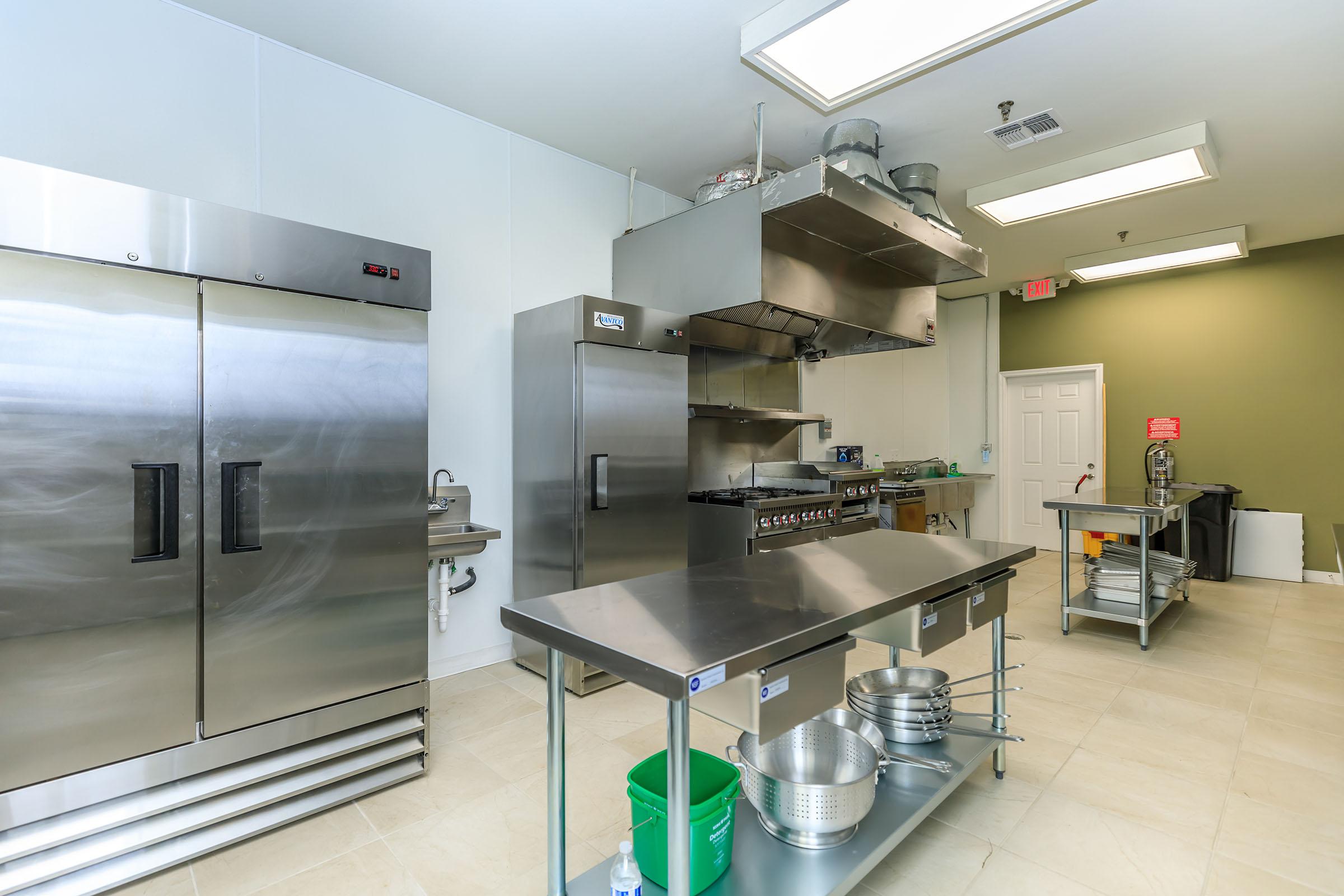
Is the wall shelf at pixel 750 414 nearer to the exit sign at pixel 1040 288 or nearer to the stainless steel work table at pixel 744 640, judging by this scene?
the stainless steel work table at pixel 744 640

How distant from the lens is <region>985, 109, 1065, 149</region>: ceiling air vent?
11.7 ft

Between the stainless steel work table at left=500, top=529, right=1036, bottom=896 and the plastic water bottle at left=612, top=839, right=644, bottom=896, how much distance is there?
186 millimetres

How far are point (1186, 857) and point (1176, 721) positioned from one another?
126 centimetres

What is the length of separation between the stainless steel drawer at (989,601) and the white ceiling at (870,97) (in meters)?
2.53

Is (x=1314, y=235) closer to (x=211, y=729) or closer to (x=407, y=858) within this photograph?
(x=407, y=858)

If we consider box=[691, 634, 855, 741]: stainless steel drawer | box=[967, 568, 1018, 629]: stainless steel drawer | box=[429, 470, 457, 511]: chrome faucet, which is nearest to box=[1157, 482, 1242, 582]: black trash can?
box=[967, 568, 1018, 629]: stainless steel drawer

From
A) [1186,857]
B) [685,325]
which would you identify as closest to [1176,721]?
[1186,857]

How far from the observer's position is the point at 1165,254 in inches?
213

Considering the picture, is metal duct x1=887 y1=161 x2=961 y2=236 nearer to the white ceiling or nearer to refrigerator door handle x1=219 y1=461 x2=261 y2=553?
the white ceiling

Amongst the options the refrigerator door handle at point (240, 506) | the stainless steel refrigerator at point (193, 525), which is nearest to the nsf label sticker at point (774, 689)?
the stainless steel refrigerator at point (193, 525)

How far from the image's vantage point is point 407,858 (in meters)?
1.98

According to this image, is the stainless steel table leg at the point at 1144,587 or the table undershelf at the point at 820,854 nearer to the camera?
the table undershelf at the point at 820,854

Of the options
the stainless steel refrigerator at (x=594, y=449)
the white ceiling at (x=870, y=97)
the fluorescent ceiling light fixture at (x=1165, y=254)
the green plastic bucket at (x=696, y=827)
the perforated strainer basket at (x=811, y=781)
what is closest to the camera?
the green plastic bucket at (x=696, y=827)

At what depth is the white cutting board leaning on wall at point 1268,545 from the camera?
5801mm
